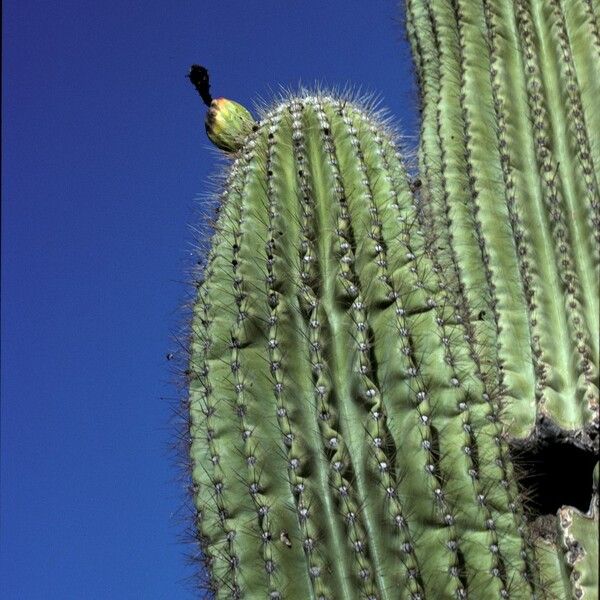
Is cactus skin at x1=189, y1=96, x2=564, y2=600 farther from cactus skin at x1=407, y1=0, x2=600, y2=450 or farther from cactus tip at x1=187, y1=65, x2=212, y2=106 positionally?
cactus tip at x1=187, y1=65, x2=212, y2=106

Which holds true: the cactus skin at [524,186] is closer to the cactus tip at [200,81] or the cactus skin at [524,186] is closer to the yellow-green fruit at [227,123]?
the yellow-green fruit at [227,123]

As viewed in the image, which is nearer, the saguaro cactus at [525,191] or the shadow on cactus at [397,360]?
the shadow on cactus at [397,360]

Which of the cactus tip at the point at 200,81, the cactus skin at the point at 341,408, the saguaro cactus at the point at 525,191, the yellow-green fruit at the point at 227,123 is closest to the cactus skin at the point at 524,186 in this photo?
the saguaro cactus at the point at 525,191

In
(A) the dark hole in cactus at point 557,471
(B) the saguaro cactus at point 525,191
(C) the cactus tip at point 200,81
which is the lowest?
(A) the dark hole in cactus at point 557,471

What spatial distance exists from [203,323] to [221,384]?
0.22 m

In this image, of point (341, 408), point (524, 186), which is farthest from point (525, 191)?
point (341, 408)

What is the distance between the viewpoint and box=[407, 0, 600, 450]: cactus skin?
306cm

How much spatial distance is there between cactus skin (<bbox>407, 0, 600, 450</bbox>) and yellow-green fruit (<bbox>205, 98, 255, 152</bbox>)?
0.66m

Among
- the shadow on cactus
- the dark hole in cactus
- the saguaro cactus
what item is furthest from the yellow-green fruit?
the dark hole in cactus

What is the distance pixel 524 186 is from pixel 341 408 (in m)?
1.16

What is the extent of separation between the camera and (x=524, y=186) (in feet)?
11.3

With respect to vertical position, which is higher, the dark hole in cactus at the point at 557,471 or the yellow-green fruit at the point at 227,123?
the yellow-green fruit at the point at 227,123

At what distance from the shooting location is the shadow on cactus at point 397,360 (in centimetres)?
259

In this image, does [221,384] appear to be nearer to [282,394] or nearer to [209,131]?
[282,394]
